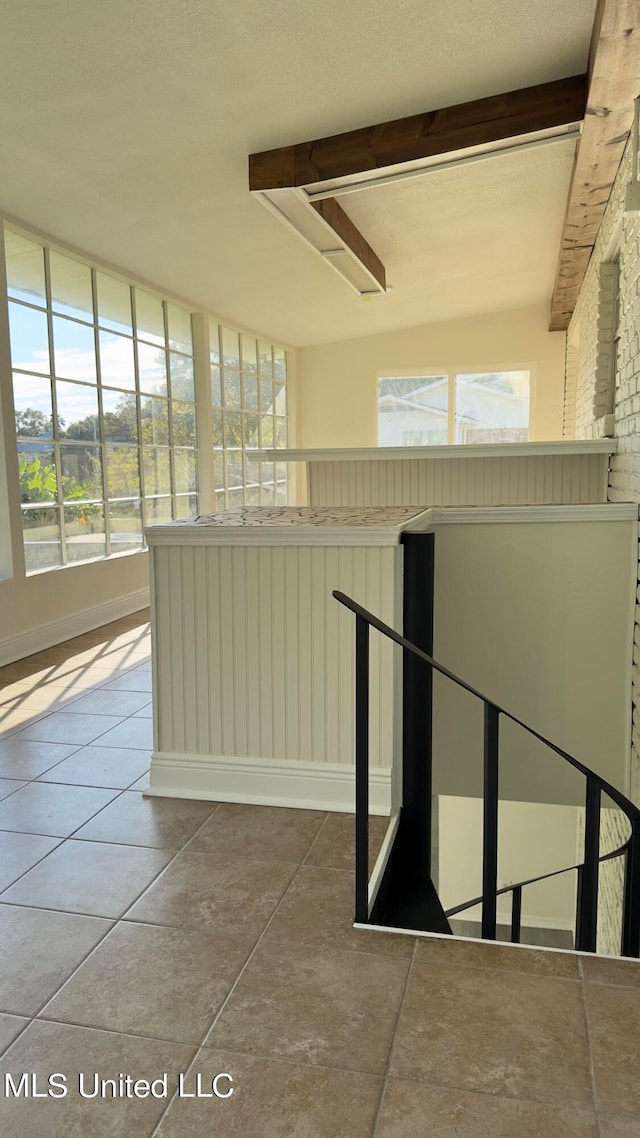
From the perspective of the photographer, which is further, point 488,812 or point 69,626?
point 69,626

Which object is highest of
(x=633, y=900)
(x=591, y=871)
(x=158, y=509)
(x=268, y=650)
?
(x=158, y=509)

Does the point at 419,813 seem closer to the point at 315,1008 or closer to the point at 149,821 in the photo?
the point at 149,821

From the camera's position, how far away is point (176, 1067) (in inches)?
59.5

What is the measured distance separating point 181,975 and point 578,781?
2.55 metres

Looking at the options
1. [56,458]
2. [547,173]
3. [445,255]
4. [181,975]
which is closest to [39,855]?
[181,975]

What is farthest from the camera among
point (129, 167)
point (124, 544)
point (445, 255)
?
point (445, 255)

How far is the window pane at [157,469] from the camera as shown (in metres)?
6.93

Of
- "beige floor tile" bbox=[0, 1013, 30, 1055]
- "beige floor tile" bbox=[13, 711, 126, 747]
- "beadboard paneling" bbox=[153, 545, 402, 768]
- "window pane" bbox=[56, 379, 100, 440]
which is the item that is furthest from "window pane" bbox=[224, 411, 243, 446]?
"beige floor tile" bbox=[0, 1013, 30, 1055]

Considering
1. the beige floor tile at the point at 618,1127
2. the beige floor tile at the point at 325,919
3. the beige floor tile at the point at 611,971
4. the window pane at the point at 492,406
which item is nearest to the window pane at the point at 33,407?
the beige floor tile at the point at 325,919

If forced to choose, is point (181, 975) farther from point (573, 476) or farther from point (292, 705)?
point (573, 476)

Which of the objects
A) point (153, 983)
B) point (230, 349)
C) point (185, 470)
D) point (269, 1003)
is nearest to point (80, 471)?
point (185, 470)

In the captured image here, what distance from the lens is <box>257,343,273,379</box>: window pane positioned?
981cm

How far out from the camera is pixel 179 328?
7633mm

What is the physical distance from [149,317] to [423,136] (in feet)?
11.3
